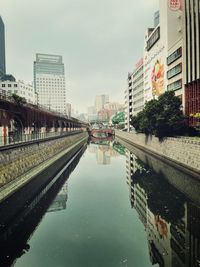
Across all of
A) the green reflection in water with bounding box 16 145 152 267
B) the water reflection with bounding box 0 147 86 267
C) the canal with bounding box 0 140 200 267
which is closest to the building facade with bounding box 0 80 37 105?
the canal with bounding box 0 140 200 267

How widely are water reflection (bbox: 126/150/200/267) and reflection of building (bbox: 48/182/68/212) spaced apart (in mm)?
8020

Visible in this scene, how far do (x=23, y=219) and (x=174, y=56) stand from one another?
191 ft

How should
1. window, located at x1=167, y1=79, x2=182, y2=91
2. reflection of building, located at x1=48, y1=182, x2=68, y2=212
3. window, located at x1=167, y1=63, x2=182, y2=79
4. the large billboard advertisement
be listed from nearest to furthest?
1. reflection of building, located at x1=48, y1=182, x2=68, y2=212
2. window, located at x1=167, y1=63, x2=182, y2=79
3. window, located at x1=167, y1=79, x2=182, y2=91
4. the large billboard advertisement

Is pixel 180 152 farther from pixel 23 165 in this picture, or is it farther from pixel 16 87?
pixel 16 87

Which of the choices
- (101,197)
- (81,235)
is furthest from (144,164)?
(81,235)

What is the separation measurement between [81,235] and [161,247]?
246 inches

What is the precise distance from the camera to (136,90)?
419ft

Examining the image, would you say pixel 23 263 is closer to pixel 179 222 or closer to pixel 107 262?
pixel 107 262

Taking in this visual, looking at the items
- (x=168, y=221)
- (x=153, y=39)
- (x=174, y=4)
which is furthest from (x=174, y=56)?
(x=168, y=221)

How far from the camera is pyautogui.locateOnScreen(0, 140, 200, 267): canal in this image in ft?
53.6

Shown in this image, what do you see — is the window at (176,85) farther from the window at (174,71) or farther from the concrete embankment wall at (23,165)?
the concrete embankment wall at (23,165)

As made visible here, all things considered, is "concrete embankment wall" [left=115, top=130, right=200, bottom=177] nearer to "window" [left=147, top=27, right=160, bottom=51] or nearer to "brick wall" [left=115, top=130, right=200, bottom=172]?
"brick wall" [left=115, top=130, right=200, bottom=172]

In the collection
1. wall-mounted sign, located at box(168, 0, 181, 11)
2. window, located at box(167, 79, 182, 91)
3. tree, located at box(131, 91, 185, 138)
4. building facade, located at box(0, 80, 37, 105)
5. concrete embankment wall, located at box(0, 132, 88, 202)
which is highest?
wall-mounted sign, located at box(168, 0, 181, 11)

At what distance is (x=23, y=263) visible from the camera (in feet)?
52.1
